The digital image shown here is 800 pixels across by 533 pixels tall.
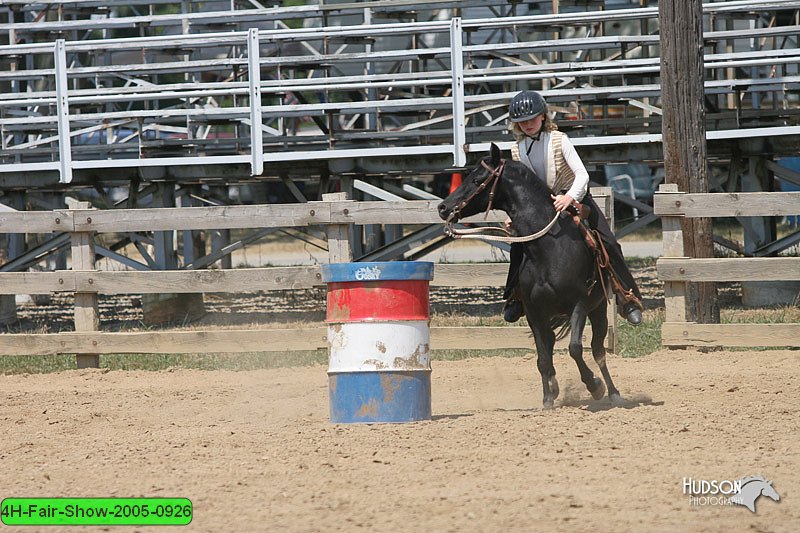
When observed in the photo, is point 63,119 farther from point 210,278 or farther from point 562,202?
point 562,202

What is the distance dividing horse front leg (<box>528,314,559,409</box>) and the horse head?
0.94 m

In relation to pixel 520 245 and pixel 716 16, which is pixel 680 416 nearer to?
pixel 520 245

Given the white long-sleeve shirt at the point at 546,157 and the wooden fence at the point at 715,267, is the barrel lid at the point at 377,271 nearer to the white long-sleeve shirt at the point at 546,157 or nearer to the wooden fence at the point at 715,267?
the white long-sleeve shirt at the point at 546,157

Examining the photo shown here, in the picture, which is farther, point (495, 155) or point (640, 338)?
point (640, 338)

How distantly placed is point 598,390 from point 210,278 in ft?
14.0

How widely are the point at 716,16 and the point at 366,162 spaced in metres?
5.43

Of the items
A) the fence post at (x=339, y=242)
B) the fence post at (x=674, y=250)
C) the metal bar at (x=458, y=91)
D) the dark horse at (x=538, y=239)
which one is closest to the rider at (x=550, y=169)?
the dark horse at (x=538, y=239)

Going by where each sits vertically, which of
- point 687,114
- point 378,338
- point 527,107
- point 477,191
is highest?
point 687,114

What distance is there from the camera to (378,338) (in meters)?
7.48

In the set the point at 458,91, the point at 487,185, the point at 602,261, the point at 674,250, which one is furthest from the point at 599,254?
the point at 458,91

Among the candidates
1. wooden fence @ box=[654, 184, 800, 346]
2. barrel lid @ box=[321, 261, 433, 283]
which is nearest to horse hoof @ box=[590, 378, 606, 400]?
barrel lid @ box=[321, 261, 433, 283]

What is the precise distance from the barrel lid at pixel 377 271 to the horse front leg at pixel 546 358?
119 cm

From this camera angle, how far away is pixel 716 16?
1595 centimetres

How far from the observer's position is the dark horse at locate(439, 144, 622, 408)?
803cm
